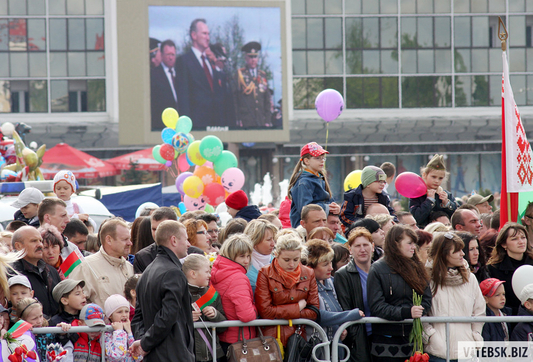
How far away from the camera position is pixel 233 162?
14789 millimetres

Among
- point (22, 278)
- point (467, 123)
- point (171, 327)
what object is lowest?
point (171, 327)

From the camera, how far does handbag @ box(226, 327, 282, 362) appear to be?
504cm

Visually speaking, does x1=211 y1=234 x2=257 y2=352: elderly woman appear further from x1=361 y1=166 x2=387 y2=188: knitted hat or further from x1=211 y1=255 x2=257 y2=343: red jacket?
x1=361 y1=166 x2=387 y2=188: knitted hat

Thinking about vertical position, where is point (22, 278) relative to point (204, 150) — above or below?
below

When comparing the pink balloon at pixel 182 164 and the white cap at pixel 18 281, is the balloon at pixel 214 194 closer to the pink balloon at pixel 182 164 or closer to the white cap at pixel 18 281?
the pink balloon at pixel 182 164

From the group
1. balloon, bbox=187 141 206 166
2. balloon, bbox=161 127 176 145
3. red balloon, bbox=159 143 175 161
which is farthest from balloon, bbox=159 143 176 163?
balloon, bbox=187 141 206 166

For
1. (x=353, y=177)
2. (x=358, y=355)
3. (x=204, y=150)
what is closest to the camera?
(x=358, y=355)

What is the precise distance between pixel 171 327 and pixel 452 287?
2483 mm

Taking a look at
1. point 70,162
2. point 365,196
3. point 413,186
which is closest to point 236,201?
point 365,196

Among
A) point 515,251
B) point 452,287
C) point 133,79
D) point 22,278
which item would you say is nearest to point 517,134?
point 515,251

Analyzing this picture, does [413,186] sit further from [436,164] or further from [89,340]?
[89,340]

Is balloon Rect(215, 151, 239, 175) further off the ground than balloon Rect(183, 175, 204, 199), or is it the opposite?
balloon Rect(215, 151, 239, 175)

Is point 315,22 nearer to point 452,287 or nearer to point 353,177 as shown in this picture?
point 353,177

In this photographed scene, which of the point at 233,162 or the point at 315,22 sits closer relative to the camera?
the point at 233,162
